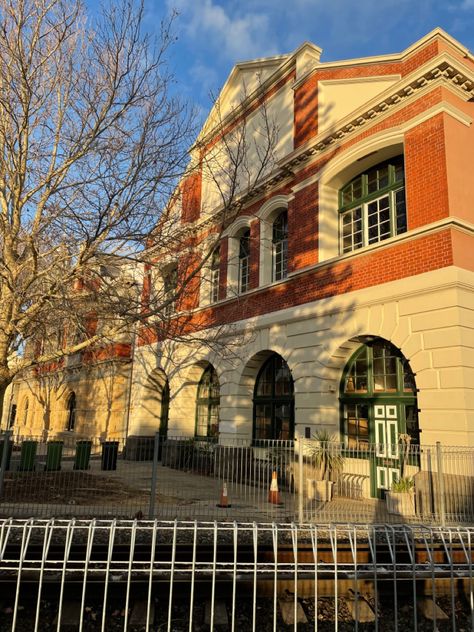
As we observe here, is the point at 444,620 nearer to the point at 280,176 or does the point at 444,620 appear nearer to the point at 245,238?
the point at 280,176

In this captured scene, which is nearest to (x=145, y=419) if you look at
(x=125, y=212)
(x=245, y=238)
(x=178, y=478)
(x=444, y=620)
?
(x=178, y=478)

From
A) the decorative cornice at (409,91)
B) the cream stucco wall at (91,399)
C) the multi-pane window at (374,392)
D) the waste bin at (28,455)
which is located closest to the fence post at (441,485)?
the multi-pane window at (374,392)

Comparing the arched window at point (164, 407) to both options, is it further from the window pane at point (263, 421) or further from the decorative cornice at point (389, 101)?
the decorative cornice at point (389, 101)

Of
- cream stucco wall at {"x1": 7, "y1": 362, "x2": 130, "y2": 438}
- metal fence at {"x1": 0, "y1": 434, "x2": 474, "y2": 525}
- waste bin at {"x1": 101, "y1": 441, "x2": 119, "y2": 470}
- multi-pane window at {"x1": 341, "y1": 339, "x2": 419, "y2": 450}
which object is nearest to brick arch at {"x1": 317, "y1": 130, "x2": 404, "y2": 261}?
multi-pane window at {"x1": 341, "y1": 339, "x2": 419, "y2": 450}

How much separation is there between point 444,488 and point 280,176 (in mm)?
10782

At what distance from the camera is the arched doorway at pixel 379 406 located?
11.0m

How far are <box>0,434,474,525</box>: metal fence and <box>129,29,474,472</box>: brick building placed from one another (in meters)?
0.76

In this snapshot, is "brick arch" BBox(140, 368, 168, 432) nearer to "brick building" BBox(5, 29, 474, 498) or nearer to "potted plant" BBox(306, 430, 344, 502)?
"brick building" BBox(5, 29, 474, 498)

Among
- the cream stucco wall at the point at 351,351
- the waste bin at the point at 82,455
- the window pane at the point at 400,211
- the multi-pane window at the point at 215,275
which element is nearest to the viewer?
the cream stucco wall at the point at 351,351

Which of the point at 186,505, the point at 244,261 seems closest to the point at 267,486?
the point at 186,505

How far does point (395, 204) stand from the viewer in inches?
488

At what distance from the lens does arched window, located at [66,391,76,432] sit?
31300 millimetres

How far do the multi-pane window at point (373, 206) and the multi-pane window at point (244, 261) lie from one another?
189 inches

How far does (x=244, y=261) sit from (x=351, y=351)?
22.9ft
